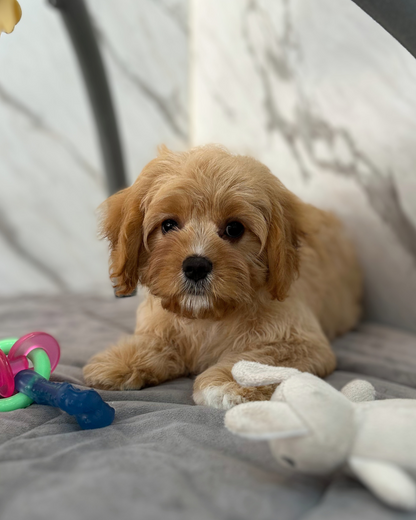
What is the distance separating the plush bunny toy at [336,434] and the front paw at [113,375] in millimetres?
739

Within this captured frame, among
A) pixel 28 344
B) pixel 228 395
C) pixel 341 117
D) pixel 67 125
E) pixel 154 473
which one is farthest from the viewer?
pixel 67 125

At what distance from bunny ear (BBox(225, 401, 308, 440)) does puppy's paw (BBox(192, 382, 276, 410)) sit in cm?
44

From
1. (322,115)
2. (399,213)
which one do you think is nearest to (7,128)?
(322,115)

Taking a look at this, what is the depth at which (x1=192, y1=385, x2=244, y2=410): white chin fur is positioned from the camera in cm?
146

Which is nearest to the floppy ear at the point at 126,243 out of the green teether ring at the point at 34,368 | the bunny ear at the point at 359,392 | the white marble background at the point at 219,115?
the green teether ring at the point at 34,368

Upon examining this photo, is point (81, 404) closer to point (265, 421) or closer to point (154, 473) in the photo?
point (154, 473)

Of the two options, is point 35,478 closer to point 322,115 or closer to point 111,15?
point 322,115

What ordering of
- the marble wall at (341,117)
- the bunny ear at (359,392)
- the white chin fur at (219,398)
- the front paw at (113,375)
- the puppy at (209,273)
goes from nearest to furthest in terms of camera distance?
the bunny ear at (359,392) < the white chin fur at (219,398) < the puppy at (209,273) < the front paw at (113,375) < the marble wall at (341,117)

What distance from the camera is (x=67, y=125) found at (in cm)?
357

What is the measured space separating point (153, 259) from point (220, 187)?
0.33 metres

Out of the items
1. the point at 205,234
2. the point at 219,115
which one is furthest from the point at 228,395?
the point at 219,115

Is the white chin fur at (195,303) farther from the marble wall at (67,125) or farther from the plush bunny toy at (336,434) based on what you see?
the marble wall at (67,125)

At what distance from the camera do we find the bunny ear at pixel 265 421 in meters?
0.95

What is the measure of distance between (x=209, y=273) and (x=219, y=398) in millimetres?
374
